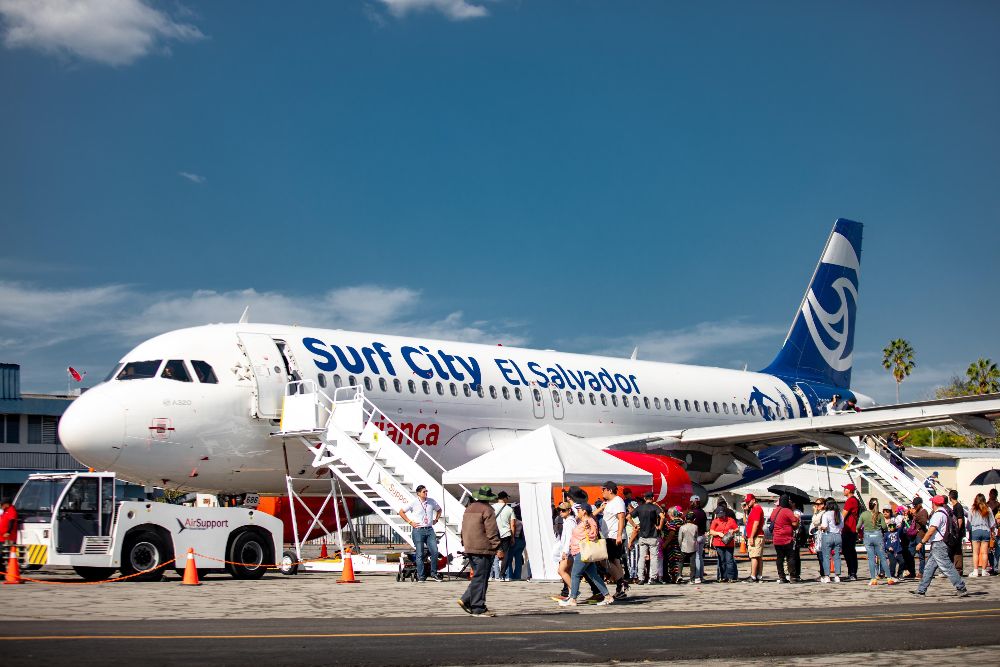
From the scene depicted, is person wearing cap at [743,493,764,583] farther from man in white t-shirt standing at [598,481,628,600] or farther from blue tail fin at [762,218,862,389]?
blue tail fin at [762,218,862,389]

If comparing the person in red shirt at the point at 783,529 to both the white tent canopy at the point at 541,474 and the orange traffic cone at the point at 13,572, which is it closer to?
the white tent canopy at the point at 541,474

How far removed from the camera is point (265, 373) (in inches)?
893

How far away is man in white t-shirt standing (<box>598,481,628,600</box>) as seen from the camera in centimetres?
1648

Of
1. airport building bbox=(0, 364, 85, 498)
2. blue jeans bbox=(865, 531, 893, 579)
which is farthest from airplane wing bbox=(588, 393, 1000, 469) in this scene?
airport building bbox=(0, 364, 85, 498)

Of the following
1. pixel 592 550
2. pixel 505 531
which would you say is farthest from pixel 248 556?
pixel 592 550

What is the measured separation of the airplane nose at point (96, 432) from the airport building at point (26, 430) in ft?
117

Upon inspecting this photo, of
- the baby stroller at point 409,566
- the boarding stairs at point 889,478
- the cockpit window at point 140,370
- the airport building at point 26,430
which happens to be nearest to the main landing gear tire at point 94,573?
the cockpit window at point 140,370

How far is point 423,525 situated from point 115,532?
5.15 metres

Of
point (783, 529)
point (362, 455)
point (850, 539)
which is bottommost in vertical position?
point (850, 539)

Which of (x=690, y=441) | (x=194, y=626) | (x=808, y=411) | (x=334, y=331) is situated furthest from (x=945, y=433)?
(x=194, y=626)

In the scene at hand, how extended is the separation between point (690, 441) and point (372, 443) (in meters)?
9.91

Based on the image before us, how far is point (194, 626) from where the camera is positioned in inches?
468

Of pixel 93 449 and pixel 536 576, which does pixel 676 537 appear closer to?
pixel 536 576

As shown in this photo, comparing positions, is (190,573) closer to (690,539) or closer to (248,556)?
(248,556)
